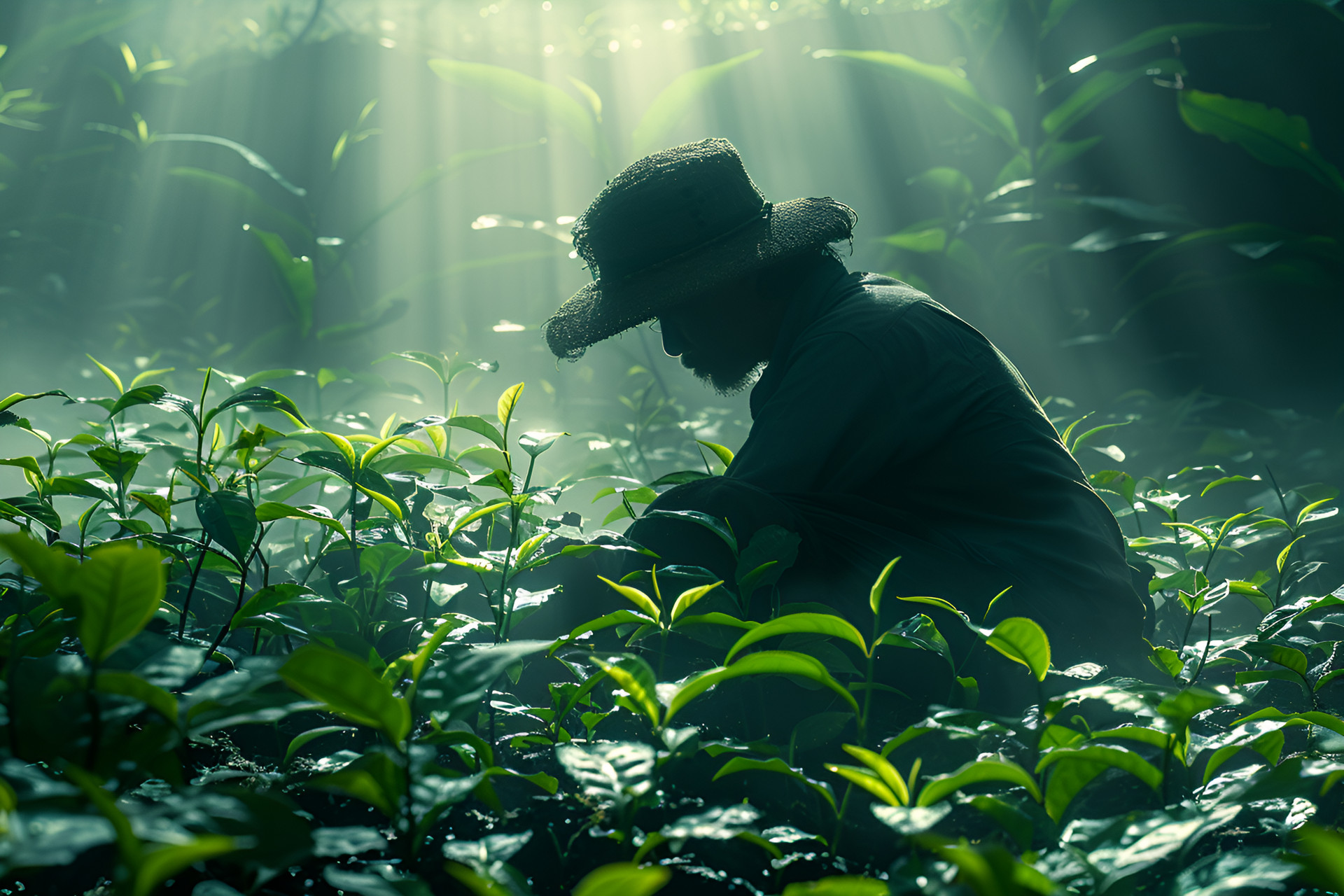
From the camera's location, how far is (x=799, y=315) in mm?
1696

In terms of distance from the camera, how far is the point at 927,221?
3375mm

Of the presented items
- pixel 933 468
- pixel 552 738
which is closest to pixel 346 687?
pixel 552 738

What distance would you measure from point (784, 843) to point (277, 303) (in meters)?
3.87

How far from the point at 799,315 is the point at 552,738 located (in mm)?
1129

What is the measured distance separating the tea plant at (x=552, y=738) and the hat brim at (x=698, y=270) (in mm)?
549

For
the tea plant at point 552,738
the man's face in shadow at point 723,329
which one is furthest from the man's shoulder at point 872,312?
the tea plant at point 552,738

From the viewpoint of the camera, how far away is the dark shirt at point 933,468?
4.13 feet

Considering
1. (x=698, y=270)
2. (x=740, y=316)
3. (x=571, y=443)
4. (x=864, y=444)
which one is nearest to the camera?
(x=864, y=444)

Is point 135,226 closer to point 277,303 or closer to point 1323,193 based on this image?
point 277,303

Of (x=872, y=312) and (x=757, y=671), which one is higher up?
(x=872, y=312)

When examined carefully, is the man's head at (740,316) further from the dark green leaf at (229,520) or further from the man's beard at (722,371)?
the dark green leaf at (229,520)

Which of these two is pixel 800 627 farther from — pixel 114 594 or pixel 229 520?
pixel 229 520

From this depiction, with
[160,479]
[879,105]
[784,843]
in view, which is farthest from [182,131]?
[784,843]

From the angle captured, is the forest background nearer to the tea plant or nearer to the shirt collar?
the tea plant
